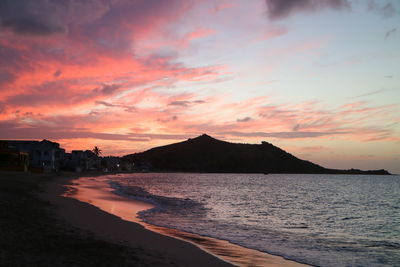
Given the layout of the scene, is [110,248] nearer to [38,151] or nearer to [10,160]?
[10,160]

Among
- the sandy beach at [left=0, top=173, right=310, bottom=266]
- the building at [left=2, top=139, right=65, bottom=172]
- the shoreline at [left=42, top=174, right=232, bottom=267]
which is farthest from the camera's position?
the building at [left=2, top=139, right=65, bottom=172]

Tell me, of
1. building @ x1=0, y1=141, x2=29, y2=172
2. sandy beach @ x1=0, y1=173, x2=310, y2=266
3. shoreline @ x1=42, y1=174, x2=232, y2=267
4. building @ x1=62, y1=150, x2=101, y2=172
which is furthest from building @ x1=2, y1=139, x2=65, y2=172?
sandy beach @ x1=0, y1=173, x2=310, y2=266

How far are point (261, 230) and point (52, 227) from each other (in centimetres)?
1553

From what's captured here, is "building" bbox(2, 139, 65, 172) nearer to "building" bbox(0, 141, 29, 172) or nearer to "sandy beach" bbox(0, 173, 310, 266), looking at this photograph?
"building" bbox(0, 141, 29, 172)

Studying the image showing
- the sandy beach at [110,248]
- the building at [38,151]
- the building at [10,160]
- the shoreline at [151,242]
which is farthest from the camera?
the building at [38,151]

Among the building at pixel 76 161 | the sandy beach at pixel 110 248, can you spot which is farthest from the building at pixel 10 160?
the building at pixel 76 161

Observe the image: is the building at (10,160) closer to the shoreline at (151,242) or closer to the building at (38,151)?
the building at (38,151)

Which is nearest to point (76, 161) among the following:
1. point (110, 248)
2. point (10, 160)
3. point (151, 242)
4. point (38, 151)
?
point (38, 151)

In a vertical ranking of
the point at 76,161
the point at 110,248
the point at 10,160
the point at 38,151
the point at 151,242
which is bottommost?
the point at 151,242

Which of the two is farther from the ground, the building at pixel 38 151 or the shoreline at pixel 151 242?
the building at pixel 38 151

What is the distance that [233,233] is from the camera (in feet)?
78.5

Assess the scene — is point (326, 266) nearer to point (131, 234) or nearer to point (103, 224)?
point (131, 234)

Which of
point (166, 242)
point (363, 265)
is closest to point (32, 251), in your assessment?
point (166, 242)

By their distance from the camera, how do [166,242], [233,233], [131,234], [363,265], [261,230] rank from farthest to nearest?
[261,230] < [233,233] < [131,234] < [166,242] < [363,265]
